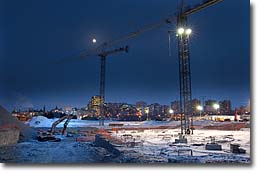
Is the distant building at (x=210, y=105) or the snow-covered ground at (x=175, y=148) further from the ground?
the distant building at (x=210, y=105)

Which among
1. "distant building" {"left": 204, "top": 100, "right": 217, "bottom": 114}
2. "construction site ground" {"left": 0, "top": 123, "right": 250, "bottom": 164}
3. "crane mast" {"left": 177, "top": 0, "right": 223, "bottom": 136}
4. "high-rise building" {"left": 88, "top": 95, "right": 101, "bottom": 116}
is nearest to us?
"construction site ground" {"left": 0, "top": 123, "right": 250, "bottom": 164}

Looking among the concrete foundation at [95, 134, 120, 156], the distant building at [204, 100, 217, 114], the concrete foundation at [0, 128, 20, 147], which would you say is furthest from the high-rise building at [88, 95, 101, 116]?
the distant building at [204, 100, 217, 114]

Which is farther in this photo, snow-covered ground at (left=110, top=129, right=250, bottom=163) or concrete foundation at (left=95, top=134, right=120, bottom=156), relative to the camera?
concrete foundation at (left=95, top=134, right=120, bottom=156)

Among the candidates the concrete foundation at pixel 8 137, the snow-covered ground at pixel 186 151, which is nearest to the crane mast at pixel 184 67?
the snow-covered ground at pixel 186 151

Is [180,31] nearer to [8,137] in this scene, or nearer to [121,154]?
[121,154]

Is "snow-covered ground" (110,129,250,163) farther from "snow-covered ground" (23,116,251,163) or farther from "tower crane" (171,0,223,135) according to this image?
"tower crane" (171,0,223,135)

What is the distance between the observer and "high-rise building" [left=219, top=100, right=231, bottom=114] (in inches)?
158

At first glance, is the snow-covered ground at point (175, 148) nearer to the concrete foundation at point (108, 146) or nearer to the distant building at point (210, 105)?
the concrete foundation at point (108, 146)

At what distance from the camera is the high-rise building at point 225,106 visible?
158 inches

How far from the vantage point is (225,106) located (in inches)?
168

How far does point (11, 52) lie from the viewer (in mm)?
3787

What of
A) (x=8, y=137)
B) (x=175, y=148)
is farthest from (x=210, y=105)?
(x=8, y=137)

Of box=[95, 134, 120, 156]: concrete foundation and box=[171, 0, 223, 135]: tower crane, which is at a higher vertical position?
box=[171, 0, 223, 135]: tower crane

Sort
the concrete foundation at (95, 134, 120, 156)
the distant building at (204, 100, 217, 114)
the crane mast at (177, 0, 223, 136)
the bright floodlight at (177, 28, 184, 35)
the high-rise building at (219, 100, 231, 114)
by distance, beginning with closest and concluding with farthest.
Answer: the concrete foundation at (95, 134, 120, 156), the high-rise building at (219, 100, 231, 114), the distant building at (204, 100, 217, 114), the crane mast at (177, 0, 223, 136), the bright floodlight at (177, 28, 184, 35)
